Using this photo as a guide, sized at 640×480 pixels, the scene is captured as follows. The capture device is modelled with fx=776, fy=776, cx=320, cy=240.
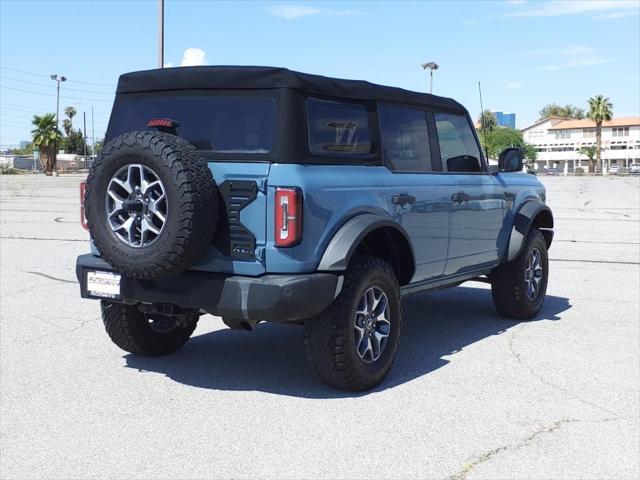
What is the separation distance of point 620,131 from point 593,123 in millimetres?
5099

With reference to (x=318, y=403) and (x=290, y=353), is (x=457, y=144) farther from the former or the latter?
(x=318, y=403)

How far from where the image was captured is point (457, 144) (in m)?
6.55

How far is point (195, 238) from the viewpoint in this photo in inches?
173

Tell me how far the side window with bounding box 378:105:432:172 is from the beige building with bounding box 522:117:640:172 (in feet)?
434

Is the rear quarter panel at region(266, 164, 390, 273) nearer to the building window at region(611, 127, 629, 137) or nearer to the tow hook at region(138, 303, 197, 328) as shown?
the tow hook at region(138, 303, 197, 328)

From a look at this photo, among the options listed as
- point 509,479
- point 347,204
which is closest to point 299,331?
point 347,204

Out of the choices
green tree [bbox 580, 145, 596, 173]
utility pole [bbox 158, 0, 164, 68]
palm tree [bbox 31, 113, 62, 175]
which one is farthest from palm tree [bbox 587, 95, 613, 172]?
utility pole [bbox 158, 0, 164, 68]

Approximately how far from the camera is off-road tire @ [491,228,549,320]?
719 centimetres

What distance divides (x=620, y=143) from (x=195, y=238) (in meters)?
147

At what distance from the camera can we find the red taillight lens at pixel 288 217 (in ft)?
14.6

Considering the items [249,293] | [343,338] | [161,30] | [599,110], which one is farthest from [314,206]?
[599,110]

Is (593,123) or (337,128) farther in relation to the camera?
(593,123)

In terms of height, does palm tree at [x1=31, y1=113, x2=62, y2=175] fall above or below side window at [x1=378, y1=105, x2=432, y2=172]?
above

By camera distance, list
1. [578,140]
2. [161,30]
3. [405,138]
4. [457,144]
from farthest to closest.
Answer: [578,140] → [161,30] → [457,144] → [405,138]
